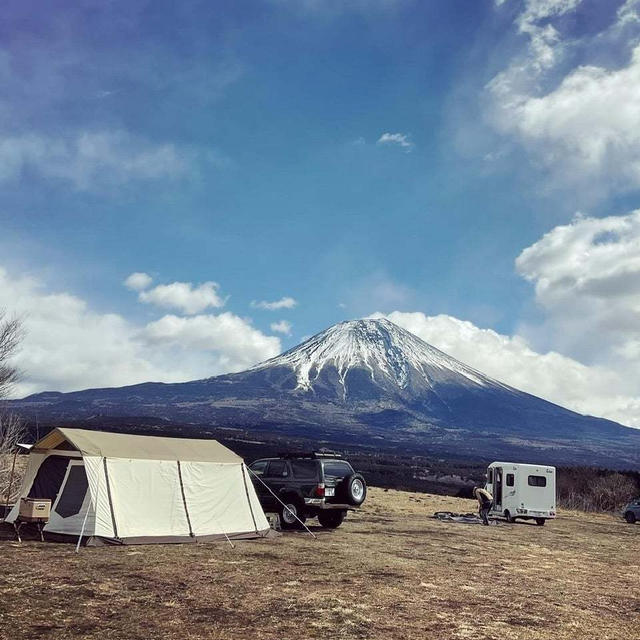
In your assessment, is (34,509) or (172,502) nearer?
(34,509)

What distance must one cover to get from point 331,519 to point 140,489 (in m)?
6.93

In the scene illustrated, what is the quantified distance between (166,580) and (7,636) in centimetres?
380

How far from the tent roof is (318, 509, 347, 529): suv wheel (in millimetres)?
3710

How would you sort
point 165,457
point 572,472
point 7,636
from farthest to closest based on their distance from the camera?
point 572,472 < point 165,457 < point 7,636

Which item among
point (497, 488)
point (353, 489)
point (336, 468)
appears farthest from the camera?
point (497, 488)

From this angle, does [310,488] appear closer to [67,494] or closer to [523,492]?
[67,494]

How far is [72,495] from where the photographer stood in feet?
54.1

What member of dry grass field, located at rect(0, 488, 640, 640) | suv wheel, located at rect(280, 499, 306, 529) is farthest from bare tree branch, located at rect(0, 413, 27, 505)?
dry grass field, located at rect(0, 488, 640, 640)

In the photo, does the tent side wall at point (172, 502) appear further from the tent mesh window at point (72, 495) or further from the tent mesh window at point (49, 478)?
the tent mesh window at point (49, 478)

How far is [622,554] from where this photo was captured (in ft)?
61.4

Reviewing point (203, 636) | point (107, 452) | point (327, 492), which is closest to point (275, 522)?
point (327, 492)

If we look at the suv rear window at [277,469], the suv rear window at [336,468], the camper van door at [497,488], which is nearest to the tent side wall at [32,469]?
the suv rear window at [277,469]

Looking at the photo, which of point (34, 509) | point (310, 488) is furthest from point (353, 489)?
point (34, 509)

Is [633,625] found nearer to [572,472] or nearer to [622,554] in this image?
[622,554]
